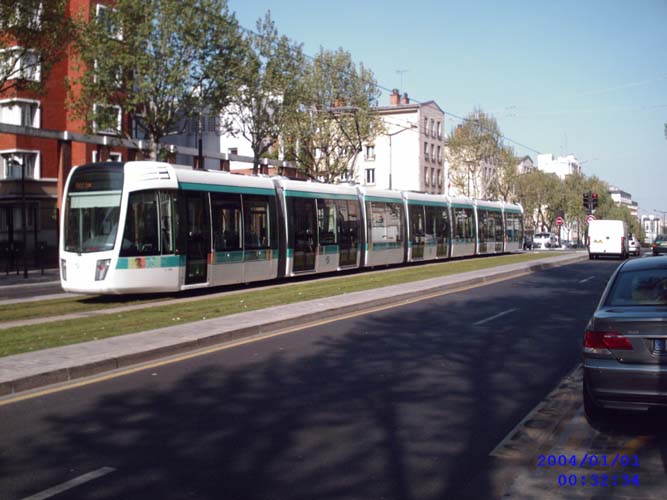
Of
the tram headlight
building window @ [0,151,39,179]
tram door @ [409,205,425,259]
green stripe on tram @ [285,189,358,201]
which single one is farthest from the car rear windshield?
building window @ [0,151,39,179]

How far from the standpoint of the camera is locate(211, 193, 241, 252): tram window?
2000 centimetres

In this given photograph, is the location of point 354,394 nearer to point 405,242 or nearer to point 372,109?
point 405,242

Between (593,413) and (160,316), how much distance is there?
9512mm

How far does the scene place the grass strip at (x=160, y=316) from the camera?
37.1 ft

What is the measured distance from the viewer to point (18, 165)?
4019 centimetres

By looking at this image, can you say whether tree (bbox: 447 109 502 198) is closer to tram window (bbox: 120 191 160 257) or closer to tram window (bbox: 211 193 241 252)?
tram window (bbox: 211 193 241 252)

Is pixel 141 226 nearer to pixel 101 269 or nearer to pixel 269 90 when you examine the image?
pixel 101 269

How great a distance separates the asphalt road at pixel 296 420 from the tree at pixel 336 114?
3268cm

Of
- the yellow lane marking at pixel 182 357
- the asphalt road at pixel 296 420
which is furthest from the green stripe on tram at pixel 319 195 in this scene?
the asphalt road at pixel 296 420

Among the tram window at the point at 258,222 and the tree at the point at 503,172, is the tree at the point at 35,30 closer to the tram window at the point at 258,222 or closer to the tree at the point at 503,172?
the tram window at the point at 258,222

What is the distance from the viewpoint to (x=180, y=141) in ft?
193

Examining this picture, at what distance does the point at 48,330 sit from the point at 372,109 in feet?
114

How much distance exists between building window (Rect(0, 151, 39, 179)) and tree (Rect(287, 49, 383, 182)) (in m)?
14.5

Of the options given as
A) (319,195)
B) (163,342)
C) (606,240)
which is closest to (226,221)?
(319,195)
